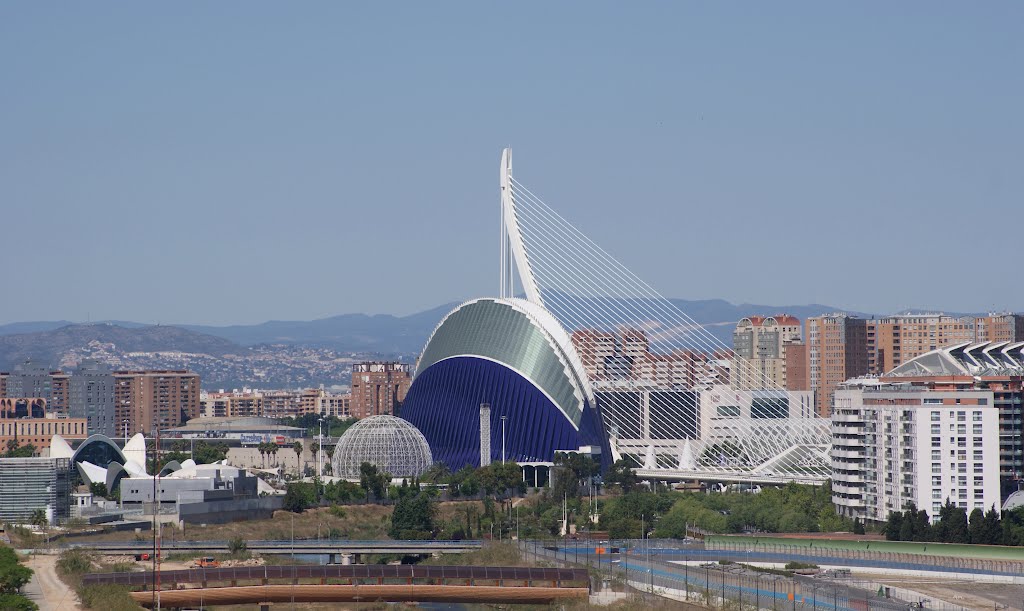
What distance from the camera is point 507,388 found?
108562 mm

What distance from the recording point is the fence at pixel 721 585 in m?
55.5

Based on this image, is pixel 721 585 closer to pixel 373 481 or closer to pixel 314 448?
pixel 373 481

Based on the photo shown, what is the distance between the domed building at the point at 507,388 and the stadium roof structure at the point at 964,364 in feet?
95.5

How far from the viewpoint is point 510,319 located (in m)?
110

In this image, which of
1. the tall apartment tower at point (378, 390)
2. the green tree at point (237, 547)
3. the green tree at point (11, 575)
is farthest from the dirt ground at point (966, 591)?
the tall apartment tower at point (378, 390)

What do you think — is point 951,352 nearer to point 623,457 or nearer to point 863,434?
point 863,434

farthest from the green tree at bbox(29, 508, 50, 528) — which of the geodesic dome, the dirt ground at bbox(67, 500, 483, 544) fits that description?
the geodesic dome

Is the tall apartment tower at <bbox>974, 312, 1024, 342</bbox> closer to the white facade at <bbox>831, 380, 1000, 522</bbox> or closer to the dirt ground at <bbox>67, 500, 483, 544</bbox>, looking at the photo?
the dirt ground at <bbox>67, 500, 483, 544</bbox>

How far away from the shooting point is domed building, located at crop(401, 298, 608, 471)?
105875mm

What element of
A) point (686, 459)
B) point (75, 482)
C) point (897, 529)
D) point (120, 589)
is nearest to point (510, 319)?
point (686, 459)

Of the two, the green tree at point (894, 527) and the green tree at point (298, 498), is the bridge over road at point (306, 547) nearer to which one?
the green tree at point (298, 498)

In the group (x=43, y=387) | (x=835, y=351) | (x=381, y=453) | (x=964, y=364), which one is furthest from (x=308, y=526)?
(x=43, y=387)

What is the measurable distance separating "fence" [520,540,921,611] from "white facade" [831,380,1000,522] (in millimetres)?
11403

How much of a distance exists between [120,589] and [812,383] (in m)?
97.0
